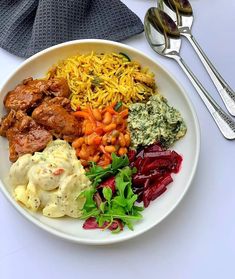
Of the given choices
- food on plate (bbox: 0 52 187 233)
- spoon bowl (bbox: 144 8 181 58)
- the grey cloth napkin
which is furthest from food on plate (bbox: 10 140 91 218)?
spoon bowl (bbox: 144 8 181 58)

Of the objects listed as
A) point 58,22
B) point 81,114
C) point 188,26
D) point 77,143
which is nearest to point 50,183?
point 77,143

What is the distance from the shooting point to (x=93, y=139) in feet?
6.21

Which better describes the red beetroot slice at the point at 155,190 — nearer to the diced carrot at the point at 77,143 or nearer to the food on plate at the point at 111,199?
the food on plate at the point at 111,199

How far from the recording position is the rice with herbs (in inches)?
77.8

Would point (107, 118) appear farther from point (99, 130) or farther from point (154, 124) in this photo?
point (154, 124)

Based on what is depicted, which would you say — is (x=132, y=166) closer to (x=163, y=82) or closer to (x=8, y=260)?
(x=163, y=82)

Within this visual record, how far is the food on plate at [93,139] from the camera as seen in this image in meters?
1.81

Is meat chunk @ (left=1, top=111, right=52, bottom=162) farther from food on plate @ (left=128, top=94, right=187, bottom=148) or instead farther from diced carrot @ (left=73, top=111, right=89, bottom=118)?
food on plate @ (left=128, top=94, right=187, bottom=148)

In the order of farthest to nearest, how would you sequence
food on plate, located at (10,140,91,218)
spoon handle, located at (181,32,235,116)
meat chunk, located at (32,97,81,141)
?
1. spoon handle, located at (181,32,235,116)
2. meat chunk, located at (32,97,81,141)
3. food on plate, located at (10,140,91,218)

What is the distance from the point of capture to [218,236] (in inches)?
74.9

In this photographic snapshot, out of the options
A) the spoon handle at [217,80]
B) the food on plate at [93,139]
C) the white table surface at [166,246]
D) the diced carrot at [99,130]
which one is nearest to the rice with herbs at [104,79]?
the food on plate at [93,139]

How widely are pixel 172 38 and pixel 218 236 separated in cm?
74

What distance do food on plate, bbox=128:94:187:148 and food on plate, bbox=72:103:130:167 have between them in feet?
0.11

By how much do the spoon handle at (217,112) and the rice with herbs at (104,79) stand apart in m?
0.16
